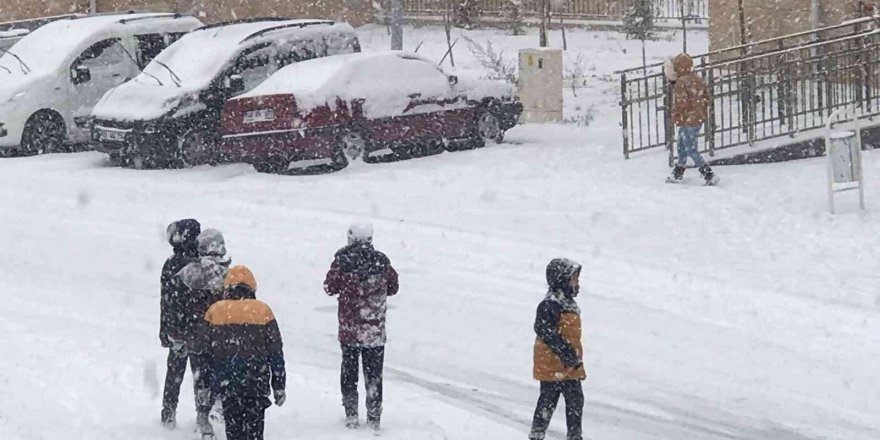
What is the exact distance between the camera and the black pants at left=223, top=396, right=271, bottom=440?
785cm

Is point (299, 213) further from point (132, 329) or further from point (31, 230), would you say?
point (132, 329)

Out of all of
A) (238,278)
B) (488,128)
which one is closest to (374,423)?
(238,278)

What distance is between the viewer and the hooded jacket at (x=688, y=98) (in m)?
16.7

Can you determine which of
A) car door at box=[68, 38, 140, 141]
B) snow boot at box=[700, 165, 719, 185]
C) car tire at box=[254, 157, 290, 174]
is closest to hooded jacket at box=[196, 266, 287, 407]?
snow boot at box=[700, 165, 719, 185]

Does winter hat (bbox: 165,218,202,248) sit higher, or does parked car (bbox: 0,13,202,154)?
parked car (bbox: 0,13,202,154)

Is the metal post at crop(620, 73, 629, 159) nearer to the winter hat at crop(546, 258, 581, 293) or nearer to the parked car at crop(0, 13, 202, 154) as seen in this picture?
the parked car at crop(0, 13, 202, 154)

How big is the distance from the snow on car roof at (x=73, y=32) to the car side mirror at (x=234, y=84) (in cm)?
319

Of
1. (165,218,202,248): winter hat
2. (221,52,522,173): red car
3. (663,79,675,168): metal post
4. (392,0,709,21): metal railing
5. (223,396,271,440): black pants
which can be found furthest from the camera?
(392,0,709,21): metal railing

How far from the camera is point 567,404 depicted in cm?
848

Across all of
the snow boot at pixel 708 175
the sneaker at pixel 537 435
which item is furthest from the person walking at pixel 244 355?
the snow boot at pixel 708 175

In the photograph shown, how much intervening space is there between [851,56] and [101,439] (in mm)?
12106

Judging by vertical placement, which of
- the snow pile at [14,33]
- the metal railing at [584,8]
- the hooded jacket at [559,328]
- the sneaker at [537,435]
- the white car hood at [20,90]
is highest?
the metal railing at [584,8]

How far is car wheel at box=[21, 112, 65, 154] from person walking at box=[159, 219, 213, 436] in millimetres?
12794

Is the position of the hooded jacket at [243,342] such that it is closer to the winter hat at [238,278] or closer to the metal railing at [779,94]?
the winter hat at [238,278]
